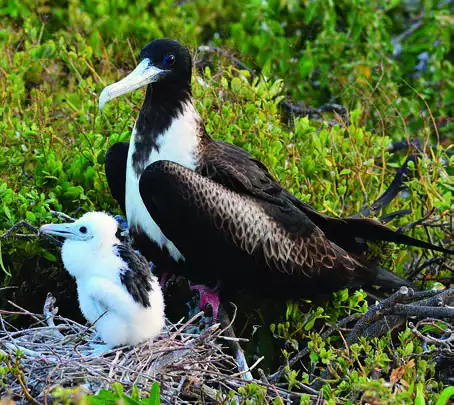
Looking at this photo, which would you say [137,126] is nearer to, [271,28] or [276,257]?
[276,257]

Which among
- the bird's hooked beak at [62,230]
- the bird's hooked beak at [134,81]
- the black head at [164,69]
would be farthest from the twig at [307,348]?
the bird's hooked beak at [134,81]

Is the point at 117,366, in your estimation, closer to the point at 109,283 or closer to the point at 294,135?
the point at 109,283

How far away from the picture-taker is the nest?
157 inches

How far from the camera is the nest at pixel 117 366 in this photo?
398 cm

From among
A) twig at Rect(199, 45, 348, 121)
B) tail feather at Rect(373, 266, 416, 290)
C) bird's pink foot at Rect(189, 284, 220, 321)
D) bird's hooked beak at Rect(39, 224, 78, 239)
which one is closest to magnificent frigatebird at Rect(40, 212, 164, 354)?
bird's hooked beak at Rect(39, 224, 78, 239)

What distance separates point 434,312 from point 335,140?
61.2 inches

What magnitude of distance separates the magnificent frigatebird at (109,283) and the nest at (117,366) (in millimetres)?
64

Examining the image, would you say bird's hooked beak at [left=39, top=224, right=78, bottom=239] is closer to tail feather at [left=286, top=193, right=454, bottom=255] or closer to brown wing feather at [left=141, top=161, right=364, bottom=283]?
brown wing feather at [left=141, top=161, right=364, bottom=283]

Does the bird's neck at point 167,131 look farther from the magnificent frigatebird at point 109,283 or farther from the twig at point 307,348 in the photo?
the twig at point 307,348

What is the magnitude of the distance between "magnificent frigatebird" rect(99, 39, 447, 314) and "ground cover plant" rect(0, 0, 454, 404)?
19 centimetres

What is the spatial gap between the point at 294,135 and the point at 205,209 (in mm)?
1243

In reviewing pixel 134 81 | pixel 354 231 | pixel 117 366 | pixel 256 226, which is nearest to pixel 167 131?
pixel 134 81

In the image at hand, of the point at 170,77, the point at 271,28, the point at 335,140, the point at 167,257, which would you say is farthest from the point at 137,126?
the point at 271,28

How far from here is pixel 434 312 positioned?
14.7 ft
